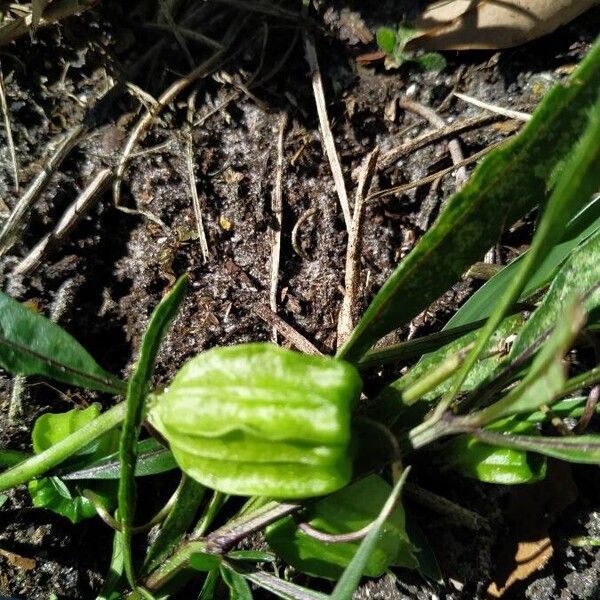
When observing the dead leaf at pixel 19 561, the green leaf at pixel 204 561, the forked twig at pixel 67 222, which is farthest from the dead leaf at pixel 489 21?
the dead leaf at pixel 19 561

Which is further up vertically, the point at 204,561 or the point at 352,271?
the point at 352,271

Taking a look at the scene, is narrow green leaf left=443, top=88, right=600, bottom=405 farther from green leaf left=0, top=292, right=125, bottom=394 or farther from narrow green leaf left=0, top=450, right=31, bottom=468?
narrow green leaf left=0, top=450, right=31, bottom=468

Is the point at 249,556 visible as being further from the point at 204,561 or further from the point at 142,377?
the point at 142,377

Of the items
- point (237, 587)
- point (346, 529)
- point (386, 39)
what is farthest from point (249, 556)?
point (386, 39)

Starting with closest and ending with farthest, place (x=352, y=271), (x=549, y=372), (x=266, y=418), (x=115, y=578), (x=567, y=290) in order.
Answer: (x=549, y=372) < (x=266, y=418) < (x=567, y=290) < (x=115, y=578) < (x=352, y=271)

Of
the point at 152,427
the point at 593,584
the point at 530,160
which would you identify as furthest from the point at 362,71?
the point at 593,584

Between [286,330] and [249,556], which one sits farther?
[286,330]

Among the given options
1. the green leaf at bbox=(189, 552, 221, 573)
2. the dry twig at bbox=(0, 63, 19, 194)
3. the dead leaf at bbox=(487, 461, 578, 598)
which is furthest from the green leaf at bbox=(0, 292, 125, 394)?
the dead leaf at bbox=(487, 461, 578, 598)
